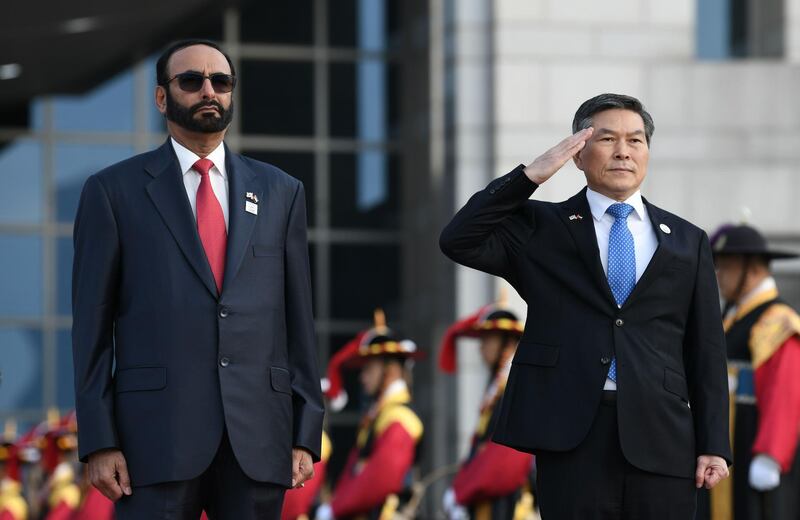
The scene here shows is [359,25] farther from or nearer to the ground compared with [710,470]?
farther from the ground

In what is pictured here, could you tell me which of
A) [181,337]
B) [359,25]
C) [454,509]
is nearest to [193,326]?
[181,337]

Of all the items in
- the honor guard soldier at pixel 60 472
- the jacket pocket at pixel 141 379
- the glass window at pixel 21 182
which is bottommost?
the honor guard soldier at pixel 60 472

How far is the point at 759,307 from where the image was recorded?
909cm

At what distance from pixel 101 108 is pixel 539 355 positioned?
49.6ft

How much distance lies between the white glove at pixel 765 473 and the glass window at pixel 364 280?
11.1 m

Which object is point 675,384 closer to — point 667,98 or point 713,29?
point 667,98

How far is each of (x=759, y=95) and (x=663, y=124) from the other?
949 millimetres

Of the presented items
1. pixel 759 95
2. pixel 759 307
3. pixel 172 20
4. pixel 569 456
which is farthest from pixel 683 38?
pixel 569 456

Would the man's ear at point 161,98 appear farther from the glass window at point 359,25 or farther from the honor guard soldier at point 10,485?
the glass window at point 359,25

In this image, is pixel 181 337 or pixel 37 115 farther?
pixel 37 115

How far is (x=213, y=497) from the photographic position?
200 inches

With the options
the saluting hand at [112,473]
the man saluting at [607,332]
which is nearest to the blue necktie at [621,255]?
the man saluting at [607,332]

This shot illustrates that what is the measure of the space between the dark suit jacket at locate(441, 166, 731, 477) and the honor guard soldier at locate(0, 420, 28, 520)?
37.2ft

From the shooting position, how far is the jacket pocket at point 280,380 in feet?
17.0
